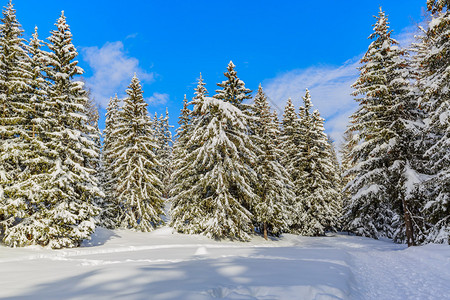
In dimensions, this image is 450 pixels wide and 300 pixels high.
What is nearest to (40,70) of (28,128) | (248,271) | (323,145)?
(28,128)

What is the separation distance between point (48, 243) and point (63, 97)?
882 cm

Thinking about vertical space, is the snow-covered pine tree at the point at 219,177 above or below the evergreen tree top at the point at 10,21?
below

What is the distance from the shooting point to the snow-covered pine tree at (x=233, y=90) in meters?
22.3

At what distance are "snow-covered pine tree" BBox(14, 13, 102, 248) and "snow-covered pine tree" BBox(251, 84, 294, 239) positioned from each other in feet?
41.5

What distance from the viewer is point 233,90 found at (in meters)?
22.5

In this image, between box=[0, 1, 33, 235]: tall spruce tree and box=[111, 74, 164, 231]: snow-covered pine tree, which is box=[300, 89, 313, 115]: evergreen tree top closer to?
box=[111, 74, 164, 231]: snow-covered pine tree

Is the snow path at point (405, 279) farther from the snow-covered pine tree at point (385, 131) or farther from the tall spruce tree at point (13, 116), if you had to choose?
the tall spruce tree at point (13, 116)

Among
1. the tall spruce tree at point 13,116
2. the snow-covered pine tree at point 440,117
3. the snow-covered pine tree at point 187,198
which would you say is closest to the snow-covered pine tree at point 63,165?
the tall spruce tree at point 13,116

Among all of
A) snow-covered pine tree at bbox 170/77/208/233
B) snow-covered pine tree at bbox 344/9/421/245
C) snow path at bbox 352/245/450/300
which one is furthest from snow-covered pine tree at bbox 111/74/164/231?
snow path at bbox 352/245/450/300

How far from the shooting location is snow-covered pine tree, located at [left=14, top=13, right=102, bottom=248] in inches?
589

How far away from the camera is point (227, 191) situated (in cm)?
2011

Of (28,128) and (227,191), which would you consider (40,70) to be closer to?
(28,128)

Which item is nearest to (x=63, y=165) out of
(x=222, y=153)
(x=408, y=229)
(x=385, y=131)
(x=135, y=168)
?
(x=135, y=168)

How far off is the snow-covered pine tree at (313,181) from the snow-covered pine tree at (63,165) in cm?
2025
